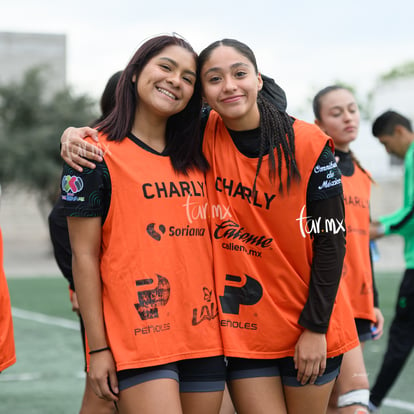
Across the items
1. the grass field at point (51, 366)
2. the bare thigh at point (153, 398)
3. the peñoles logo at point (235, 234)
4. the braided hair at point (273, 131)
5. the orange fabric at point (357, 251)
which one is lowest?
the grass field at point (51, 366)

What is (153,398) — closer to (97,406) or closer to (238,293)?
(238,293)

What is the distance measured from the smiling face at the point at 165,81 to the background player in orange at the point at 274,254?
12cm

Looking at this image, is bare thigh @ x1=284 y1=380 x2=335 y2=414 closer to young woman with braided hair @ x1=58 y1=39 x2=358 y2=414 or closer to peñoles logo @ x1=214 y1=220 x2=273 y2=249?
young woman with braided hair @ x1=58 y1=39 x2=358 y2=414

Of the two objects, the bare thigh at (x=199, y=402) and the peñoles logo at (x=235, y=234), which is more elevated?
the peñoles logo at (x=235, y=234)

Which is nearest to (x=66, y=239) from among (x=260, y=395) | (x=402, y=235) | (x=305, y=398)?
(x=260, y=395)

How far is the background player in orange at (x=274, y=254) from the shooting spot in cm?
299

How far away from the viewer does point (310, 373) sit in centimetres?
297

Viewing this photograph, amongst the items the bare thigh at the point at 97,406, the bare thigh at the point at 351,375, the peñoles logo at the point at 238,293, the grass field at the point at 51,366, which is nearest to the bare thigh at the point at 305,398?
the peñoles logo at the point at 238,293

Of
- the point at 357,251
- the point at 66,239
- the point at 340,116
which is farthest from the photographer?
the point at 340,116

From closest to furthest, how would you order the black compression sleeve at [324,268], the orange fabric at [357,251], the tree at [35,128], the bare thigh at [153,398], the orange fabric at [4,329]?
the bare thigh at [153,398], the black compression sleeve at [324,268], the orange fabric at [4,329], the orange fabric at [357,251], the tree at [35,128]

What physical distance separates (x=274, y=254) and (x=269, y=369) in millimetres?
521

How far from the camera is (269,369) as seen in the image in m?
3.05

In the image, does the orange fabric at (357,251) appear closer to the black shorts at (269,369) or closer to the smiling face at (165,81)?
the black shorts at (269,369)

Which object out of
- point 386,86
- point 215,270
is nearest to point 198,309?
point 215,270
